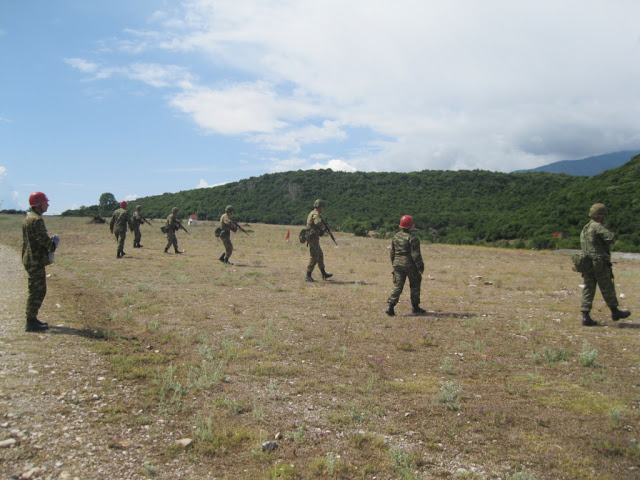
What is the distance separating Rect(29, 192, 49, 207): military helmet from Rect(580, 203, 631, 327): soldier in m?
9.42

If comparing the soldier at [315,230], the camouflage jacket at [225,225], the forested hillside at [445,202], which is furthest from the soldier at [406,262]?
the forested hillside at [445,202]

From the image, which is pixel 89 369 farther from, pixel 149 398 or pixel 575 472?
pixel 575 472

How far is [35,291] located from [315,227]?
308 inches

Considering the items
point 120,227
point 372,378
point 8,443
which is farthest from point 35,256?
point 120,227

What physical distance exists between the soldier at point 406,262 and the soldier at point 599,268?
10.1 feet

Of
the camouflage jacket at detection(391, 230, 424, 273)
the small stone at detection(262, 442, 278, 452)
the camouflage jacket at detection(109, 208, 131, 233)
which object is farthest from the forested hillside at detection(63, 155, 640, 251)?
the small stone at detection(262, 442, 278, 452)

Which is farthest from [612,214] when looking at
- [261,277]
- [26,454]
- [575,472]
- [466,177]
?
[466,177]

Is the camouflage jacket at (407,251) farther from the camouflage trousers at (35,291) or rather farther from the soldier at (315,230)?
the camouflage trousers at (35,291)

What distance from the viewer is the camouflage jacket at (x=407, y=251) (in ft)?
28.8

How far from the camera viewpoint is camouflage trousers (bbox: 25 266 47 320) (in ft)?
22.3

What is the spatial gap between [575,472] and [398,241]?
5729 millimetres

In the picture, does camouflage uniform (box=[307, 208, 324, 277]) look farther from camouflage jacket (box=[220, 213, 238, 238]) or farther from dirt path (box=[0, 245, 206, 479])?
dirt path (box=[0, 245, 206, 479])

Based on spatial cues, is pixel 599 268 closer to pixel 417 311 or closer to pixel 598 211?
pixel 598 211

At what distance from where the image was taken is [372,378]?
18.2 ft
